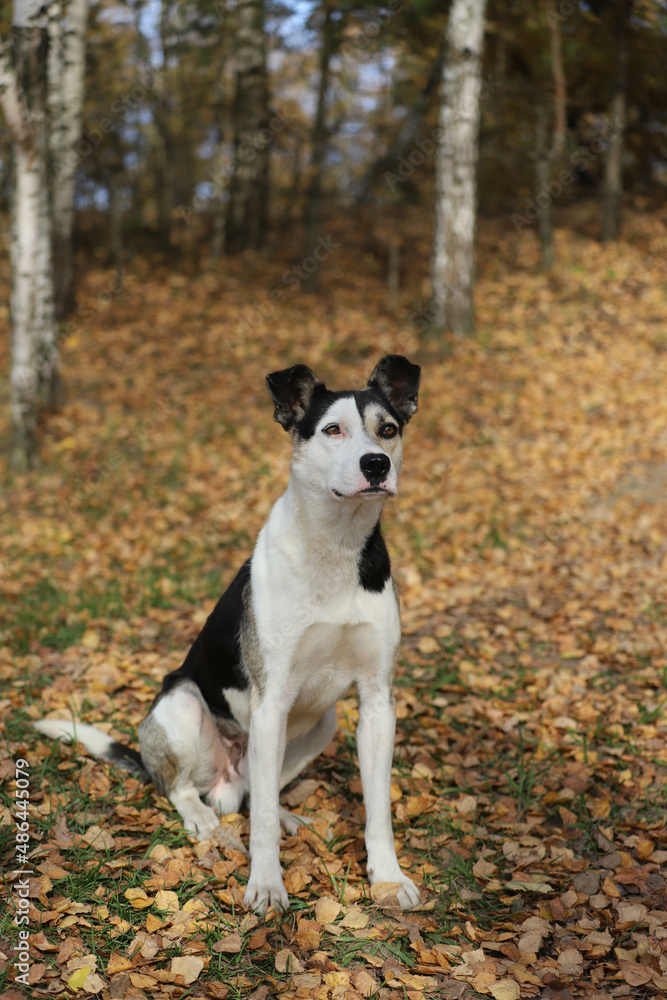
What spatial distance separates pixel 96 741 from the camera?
14.6 feet

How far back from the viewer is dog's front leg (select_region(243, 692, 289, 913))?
3475mm

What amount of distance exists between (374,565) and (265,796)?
110 centimetres

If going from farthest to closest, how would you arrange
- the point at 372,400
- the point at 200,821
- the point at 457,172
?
the point at 457,172 < the point at 200,821 < the point at 372,400

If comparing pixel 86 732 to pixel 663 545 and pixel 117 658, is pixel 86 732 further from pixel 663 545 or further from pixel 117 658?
pixel 663 545

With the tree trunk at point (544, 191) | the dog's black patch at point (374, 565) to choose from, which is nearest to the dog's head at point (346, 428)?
the dog's black patch at point (374, 565)

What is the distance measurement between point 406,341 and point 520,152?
28.2 feet

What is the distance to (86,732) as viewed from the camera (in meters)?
4.48

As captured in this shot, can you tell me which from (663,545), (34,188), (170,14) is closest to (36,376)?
(34,188)

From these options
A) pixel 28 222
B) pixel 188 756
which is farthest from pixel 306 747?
pixel 28 222

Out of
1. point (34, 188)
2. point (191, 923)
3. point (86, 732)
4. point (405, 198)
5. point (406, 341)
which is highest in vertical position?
point (405, 198)

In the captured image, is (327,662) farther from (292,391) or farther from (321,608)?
(292,391)

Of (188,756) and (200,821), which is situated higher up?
(188,756)

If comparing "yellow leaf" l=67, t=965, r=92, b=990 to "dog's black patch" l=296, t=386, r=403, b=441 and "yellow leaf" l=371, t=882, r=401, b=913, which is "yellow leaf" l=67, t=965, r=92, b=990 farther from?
"dog's black patch" l=296, t=386, r=403, b=441

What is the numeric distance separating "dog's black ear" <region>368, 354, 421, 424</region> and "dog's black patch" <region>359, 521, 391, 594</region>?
0.60m
